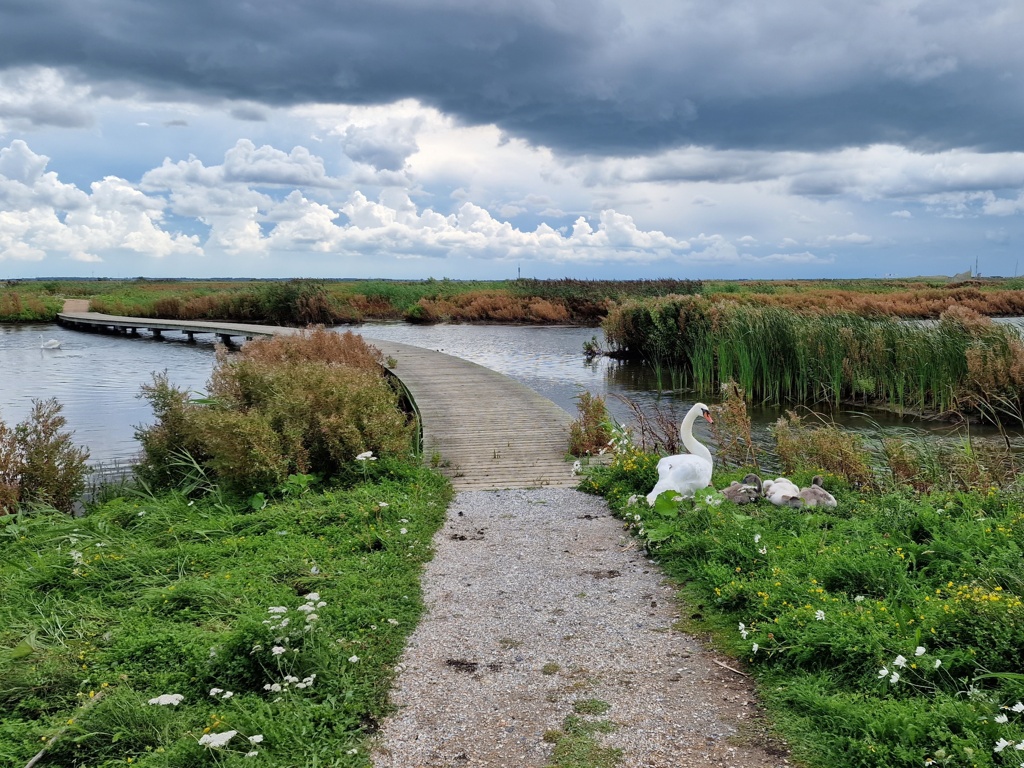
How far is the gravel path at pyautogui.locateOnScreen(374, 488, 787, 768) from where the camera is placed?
12.4 ft

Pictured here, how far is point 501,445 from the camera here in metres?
11.3

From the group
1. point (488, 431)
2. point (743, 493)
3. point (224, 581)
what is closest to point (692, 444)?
point (743, 493)

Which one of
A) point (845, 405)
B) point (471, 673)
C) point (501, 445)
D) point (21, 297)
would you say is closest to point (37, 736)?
point (471, 673)

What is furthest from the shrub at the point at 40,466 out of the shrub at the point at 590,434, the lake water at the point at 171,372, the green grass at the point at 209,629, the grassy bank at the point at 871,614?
the grassy bank at the point at 871,614

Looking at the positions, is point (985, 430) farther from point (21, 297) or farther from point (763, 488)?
point (21, 297)

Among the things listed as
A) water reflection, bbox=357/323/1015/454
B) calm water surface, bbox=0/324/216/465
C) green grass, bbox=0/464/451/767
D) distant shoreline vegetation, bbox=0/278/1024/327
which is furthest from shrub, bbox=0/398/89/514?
distant shoreline vegetation, bbox=0/278/1024/327

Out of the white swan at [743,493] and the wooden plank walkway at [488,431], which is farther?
the wooden plank walkway at [488,431]

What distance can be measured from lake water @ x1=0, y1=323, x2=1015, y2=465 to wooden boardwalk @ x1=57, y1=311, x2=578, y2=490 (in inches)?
90.5

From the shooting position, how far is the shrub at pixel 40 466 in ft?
30.7

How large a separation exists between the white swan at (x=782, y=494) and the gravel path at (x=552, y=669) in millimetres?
1425

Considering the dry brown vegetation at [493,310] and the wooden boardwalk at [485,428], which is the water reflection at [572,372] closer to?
the dry brown vegetation at [493,310]

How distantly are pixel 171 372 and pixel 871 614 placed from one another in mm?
24083

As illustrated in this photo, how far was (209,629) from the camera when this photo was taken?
5.05m

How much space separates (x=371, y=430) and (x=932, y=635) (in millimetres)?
6802
